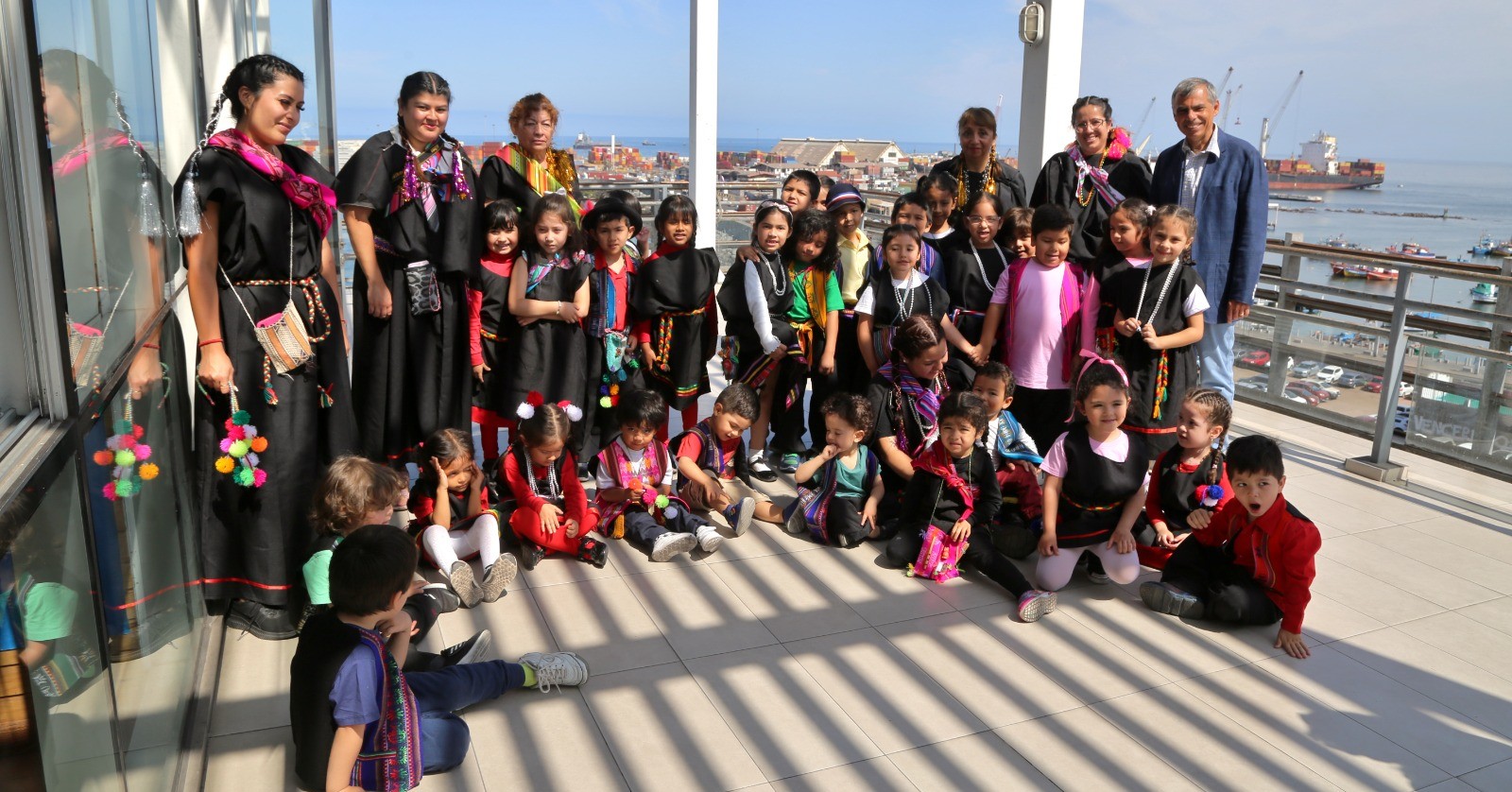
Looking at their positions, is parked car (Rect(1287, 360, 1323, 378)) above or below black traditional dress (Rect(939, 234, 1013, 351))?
below

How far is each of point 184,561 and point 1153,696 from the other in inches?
98.7

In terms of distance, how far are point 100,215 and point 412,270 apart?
156cm

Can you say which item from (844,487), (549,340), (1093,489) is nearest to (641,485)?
(549,340)

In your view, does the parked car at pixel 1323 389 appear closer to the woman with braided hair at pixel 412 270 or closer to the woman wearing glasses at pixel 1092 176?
the woman wearing glasses at pixel 1092 176

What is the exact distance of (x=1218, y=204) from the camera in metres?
3.95

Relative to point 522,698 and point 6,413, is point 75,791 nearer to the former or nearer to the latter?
point 6,413

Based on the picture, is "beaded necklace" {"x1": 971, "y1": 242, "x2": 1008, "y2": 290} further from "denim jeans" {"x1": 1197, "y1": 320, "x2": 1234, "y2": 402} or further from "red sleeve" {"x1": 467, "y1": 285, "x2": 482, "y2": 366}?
"red sleeve" {"x1": 467, "y1": 285, "x2": 482, "y2": 366}

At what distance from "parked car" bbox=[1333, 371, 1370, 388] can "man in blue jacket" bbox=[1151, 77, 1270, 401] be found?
1.40 meters

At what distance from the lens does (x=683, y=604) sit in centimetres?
314

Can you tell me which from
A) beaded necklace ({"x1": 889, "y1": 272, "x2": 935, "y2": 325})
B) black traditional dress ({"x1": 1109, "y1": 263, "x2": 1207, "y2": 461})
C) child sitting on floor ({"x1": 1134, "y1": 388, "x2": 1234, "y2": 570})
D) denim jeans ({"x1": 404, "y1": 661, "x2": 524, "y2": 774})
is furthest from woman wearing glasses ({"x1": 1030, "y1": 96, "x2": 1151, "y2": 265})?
denim jeans ({"x1": 404, "y1": 661, "x2": 524, "y2": 774})

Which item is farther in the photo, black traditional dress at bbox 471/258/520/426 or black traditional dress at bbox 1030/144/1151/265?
black traditional dress at bbox 1030/144/1151/265

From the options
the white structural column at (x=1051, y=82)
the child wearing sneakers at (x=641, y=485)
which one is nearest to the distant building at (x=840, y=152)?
the white structural column at (x=1051, y=82)

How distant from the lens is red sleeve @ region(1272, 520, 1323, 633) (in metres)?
2.91

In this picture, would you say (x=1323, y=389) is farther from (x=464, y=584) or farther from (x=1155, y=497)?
(x=464, y=584)
